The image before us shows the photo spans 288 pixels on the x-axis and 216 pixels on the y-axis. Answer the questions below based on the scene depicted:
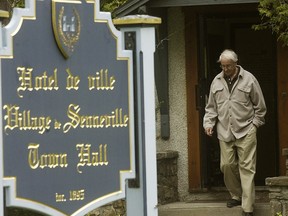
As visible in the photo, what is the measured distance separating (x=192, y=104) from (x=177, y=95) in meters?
0.22

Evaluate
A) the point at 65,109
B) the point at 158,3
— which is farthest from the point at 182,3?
the point at 65,109

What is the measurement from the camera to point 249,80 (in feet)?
36.8

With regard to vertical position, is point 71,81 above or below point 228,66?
below

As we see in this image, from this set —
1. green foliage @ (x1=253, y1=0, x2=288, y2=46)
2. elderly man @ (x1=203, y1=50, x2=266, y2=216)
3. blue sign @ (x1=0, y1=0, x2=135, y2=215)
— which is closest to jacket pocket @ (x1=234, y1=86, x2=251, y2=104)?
elderly man @ (x1=203, y1=50, x2=266, y2=216)

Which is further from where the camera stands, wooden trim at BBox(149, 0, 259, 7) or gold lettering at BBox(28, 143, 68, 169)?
wooden trim at BBox(149, 0, 259, 7)

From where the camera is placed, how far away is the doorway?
43.0 ft

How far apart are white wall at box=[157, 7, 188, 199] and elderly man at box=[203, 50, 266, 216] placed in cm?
157

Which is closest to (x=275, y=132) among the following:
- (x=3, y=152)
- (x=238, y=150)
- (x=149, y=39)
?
(x=238, y=150)

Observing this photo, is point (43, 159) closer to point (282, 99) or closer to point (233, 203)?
point (233, 203)

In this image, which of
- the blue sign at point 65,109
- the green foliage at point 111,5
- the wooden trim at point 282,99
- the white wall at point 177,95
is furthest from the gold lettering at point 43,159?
the green foliage at point 111,5

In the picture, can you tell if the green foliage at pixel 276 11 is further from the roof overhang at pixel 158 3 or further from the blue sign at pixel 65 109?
the blue sign at pixel 65 109

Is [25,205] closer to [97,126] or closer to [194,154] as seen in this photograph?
[97,126]

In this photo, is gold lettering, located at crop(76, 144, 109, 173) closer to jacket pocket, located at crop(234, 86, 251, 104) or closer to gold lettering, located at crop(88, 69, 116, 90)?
gold lettering, located at crop(88, 69, 116, 90)

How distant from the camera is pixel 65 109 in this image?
652 cm
